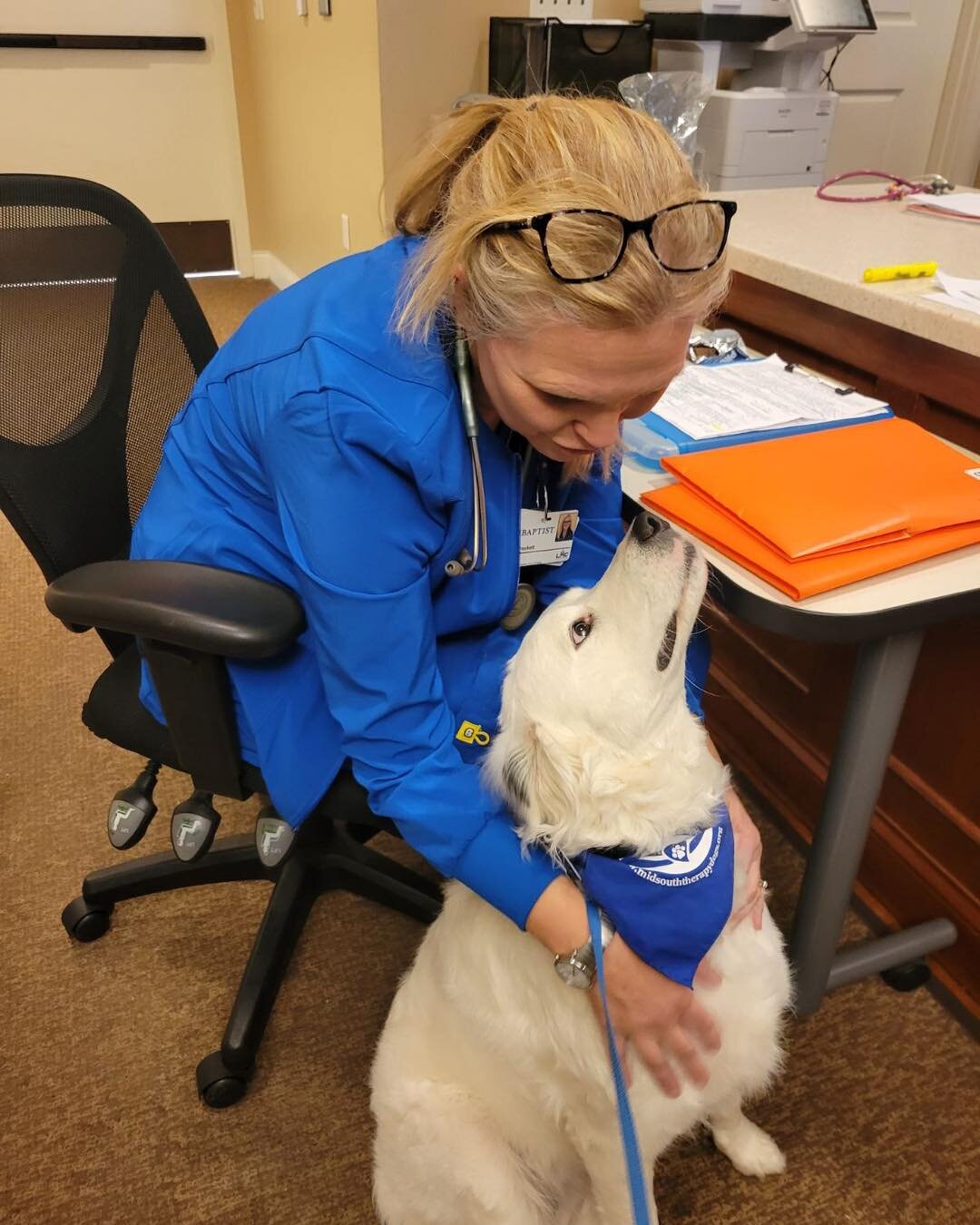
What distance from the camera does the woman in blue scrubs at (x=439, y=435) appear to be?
0.81m

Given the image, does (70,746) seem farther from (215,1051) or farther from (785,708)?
(785,708)

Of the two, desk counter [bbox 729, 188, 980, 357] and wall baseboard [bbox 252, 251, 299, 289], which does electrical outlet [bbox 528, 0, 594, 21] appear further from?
wall baseboard [bbox 252, 251, 299, 289]

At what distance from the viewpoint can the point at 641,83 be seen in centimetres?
252

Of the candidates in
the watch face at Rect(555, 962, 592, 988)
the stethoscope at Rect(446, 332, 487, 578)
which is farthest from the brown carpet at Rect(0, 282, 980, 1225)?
the stethoscope at Rect(446, 332, 487, 578)

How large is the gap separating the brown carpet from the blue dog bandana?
0.54m

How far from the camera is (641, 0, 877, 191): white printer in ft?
8.27

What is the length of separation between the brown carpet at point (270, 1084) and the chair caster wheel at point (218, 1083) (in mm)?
24

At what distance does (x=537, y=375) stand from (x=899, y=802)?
3.81 ft

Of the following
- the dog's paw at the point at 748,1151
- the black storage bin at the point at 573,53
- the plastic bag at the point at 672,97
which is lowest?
the dog's paw at the point at 748,1151

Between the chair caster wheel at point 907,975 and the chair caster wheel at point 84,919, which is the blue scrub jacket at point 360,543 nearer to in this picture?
the chair caster wheel at point 84,919

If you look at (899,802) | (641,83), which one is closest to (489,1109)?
(899,802)

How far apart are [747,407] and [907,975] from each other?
972mm

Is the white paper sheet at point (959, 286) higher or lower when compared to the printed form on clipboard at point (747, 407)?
higher

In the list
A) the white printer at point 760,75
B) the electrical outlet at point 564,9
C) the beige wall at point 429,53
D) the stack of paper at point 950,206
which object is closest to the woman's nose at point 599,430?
the stack of paper at point 950,206
